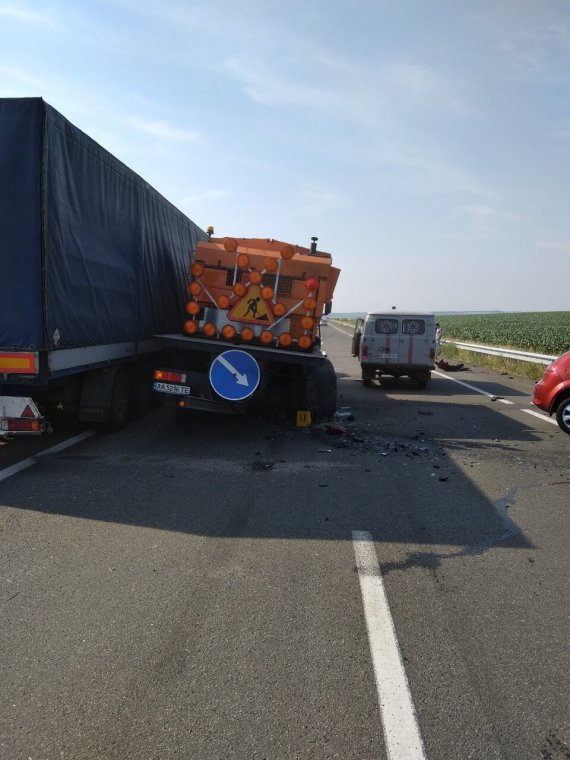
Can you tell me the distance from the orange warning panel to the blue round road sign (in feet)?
8.80

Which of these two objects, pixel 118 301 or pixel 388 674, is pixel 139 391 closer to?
pixel 118 301

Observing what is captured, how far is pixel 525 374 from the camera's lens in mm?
19938

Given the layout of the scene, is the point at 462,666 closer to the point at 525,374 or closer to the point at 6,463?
the point at 6,463

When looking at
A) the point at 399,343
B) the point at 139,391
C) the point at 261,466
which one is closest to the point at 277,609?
the point at 261,466

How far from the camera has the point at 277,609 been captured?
149 inches

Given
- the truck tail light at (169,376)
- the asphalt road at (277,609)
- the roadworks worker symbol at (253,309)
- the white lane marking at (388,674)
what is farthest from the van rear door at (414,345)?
the white lane marking at (388,674)

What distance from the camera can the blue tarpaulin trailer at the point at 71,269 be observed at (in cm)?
631

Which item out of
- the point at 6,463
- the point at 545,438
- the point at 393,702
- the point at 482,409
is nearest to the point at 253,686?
the point at 393,702

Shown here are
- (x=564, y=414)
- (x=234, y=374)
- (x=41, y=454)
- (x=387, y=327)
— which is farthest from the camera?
(x=387, y=327)

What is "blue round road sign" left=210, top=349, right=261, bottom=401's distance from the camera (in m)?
8.51

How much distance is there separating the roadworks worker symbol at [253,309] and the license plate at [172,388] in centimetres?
131

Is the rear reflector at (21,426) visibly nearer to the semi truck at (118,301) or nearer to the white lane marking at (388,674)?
the semi truck at (118,301)

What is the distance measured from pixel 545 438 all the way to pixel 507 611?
21.4 feet

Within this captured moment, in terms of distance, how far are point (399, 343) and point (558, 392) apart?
6749 mm
